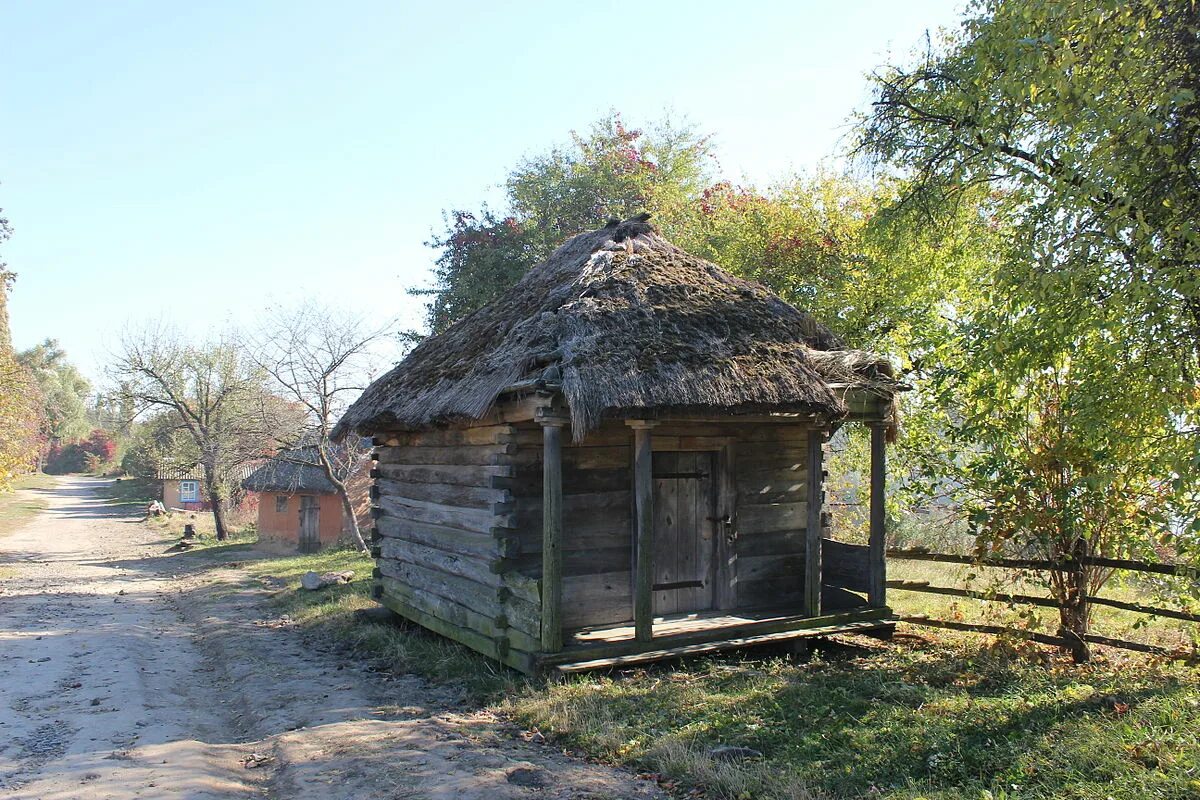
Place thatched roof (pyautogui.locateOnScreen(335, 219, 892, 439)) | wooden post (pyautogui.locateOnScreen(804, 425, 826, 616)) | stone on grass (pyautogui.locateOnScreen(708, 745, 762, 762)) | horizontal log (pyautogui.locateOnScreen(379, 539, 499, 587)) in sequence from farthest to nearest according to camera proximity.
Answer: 1. wooden post (pyautogui.locateOnScreen(804, 425, 826, 616))
2. horizontal log (pyautogui.locateOnScreen(379, 539, 499, 587))
3. thatched roof (pyautogui.locateOnScreen(335, 219, 892, 439))
4. stone on grass (pyautogui.locateOnScreen(708, 745, 762, 762))

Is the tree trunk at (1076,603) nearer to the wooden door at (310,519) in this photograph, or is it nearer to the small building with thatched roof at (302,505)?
the small building with thatched roof at (302,505)

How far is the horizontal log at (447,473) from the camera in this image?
839 cm

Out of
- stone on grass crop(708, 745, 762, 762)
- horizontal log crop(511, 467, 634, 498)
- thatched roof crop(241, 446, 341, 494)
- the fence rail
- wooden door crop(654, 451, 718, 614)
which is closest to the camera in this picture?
stone on grass crop(708, 745, 762, 762)

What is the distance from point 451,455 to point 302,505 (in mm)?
18943

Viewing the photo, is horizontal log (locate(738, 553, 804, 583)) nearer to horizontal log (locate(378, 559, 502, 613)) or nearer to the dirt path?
horizontal log (locate(378, 559, 502, 613))

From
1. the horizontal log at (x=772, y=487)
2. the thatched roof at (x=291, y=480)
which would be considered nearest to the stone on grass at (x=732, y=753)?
the horizontal log at (x=772, y=487)

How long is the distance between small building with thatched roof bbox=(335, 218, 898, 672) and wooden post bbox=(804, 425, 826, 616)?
24 millimetres

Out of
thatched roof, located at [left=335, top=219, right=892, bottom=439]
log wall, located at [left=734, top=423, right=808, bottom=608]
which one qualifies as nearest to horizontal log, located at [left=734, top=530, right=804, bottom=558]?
log wall, located at [left=734, top=423, right=808, bottom=608]

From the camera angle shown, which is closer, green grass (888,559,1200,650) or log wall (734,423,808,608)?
green grass (888,559,1200,650)

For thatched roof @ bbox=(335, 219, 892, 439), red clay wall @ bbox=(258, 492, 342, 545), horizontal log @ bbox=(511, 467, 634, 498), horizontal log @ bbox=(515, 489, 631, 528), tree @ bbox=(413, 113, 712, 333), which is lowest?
red clay wall @ bbox=(258, 492, 342, 545)

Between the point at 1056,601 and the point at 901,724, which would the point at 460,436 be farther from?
the point at 1056,601

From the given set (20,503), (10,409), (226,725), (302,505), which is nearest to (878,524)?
(226,725)

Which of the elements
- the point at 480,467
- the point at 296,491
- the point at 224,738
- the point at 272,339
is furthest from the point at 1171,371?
the point at 296,491

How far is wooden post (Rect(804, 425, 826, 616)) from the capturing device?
888cm
